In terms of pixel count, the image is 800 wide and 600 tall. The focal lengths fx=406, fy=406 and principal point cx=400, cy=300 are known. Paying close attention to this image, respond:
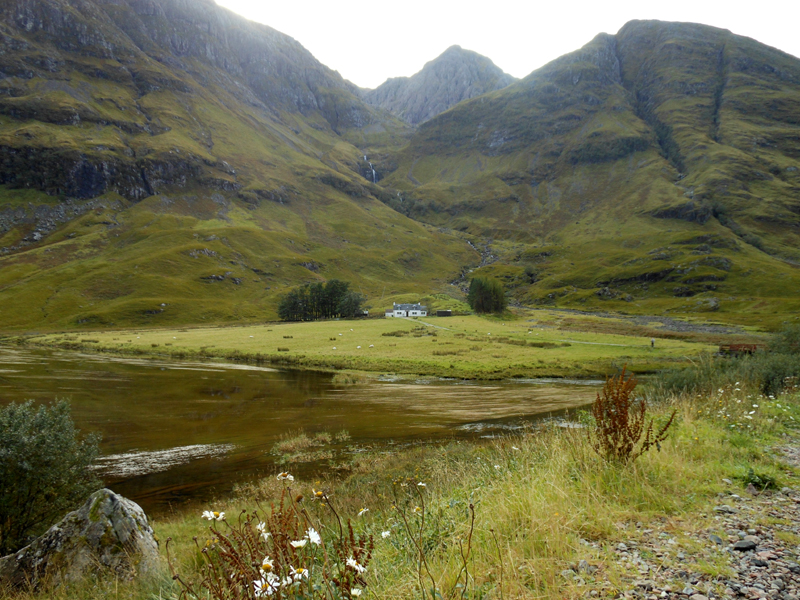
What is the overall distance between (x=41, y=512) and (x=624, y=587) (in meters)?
14.2

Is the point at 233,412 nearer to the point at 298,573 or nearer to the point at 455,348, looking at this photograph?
the point at 298,573

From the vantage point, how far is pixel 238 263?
189m

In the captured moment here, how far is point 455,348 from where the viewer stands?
59.7m

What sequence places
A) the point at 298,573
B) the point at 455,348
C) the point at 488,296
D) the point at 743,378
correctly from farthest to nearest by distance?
the point at 488,296, the point at 455,348, the point at 743,378, the point at 298,573

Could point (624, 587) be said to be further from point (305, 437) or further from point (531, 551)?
point (305, 437)

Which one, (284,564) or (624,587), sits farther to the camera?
(624,587)

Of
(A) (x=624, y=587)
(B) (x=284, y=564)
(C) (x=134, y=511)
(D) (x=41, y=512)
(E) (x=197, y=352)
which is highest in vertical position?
(B) (x=284, y=564)

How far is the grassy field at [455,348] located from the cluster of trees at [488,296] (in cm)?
3163

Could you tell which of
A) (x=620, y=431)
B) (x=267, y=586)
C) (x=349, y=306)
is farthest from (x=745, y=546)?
(x=349, y=306)

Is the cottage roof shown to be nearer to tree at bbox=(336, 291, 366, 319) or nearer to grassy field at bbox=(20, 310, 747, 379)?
tree at bbox=(336, 291, 366, 319)

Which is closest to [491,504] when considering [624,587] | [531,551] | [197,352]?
[531,551]

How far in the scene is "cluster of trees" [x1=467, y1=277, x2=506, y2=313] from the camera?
120 metres

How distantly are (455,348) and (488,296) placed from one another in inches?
Answer: 2533

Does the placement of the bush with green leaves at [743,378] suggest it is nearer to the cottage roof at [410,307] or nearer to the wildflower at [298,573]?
the wildflower at [298,573]
